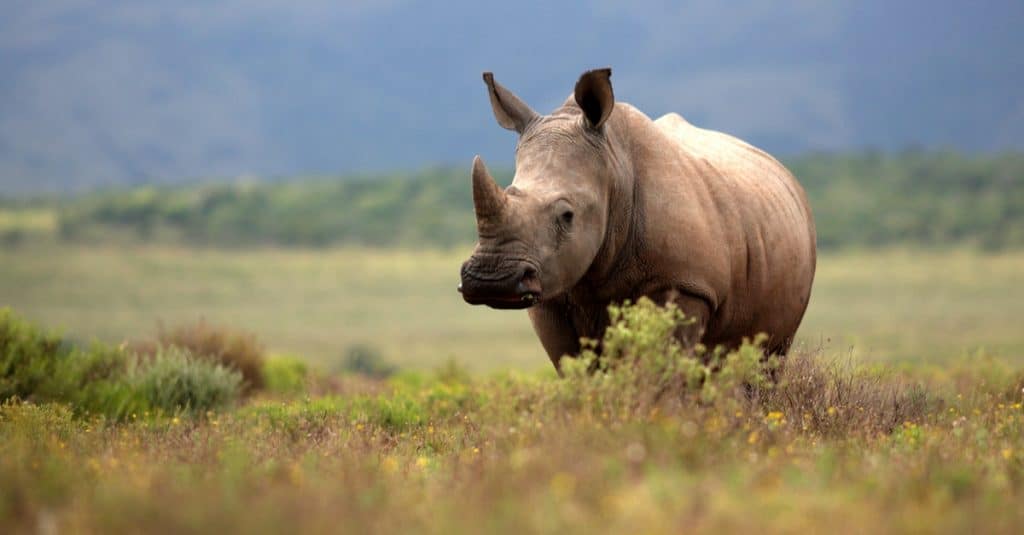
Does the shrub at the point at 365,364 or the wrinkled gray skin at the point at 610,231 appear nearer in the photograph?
the wrinkled gray skin at the point at 610,231

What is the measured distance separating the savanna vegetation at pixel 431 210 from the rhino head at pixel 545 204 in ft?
184

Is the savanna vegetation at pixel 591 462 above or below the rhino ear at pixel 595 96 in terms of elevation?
below

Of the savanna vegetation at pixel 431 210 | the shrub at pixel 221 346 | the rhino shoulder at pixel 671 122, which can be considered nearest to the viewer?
the rhino shoulder at pixel 671 122

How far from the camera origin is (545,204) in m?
6.61

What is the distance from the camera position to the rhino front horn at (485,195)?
20.6ft

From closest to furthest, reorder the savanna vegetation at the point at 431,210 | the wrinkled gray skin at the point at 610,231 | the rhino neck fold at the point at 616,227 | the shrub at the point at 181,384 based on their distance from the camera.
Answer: the wrinkled gray skin at the point at 610,231
the rhino neck fold at the point at 616,227
the shrub at the point at 181,384
the savanna vegetation at the point at 431,210

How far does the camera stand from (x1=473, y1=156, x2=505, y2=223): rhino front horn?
6.27 m

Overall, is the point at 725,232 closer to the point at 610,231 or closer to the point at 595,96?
the point at 610,231

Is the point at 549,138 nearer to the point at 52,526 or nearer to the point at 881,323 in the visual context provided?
the point at 52,526

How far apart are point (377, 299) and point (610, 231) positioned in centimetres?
4873

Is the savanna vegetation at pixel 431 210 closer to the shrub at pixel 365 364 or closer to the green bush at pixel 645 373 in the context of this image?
the shrub at pixel 365 364

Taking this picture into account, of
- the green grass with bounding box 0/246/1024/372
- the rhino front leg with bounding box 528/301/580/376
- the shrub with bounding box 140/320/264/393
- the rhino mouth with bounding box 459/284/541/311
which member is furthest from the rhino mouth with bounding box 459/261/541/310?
the green grass with bounding box 0/246/1024/372

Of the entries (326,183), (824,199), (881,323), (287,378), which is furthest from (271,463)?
(326,183)

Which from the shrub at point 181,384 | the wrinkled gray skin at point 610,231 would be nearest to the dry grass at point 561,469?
the wrinkled gray skin at point 610,231
